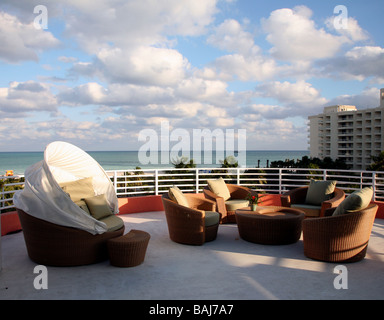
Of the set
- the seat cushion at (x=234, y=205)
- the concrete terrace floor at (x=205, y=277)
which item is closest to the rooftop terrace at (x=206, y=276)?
the concrete terrace floor at (x=205, y=277)

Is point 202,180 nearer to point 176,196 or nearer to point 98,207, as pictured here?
point 176,196

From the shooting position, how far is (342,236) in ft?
13.1

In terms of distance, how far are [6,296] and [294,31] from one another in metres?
7.96

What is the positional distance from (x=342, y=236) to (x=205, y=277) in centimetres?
195

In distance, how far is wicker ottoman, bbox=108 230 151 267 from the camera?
12.8 ft

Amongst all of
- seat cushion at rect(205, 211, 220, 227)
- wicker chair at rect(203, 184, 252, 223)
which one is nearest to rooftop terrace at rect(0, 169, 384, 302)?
seat cushion at rect(205, 211, 220, 227)

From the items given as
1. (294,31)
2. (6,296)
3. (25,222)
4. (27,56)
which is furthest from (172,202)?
(27,56)

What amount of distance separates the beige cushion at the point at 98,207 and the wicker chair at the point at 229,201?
2.26 metres

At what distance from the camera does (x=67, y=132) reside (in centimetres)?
3362

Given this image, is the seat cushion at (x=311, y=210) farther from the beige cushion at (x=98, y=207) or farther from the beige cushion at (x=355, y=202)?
the beige cushion at (x=98, y=207)

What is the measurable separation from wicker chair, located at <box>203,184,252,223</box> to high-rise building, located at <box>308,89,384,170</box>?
242ft

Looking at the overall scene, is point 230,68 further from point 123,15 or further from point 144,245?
point 144,245

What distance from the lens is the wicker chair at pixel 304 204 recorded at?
575 centimetres

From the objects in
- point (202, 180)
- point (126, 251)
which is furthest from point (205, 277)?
point (202, 180)
